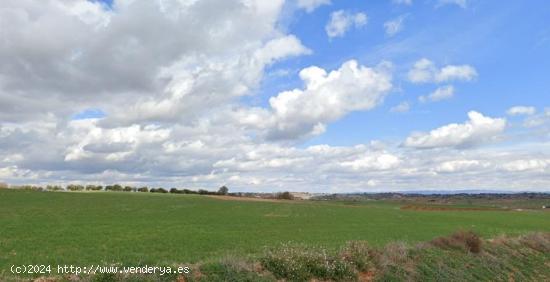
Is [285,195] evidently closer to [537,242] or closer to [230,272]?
[537,242]

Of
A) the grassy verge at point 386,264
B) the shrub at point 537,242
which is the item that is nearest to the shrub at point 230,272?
the grassy verge at point 386,264

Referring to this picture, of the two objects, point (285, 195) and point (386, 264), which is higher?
point (285, 195)

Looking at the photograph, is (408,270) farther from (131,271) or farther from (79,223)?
(79,223)

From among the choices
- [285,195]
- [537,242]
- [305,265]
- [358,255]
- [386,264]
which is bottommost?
[537,242]

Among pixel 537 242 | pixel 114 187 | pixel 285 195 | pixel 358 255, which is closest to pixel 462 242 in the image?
pixel 358 255

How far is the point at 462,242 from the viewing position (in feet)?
90.8

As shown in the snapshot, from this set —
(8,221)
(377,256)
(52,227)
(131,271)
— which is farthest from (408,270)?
(8,221)

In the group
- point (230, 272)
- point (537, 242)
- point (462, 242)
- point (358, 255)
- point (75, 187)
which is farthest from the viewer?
point (75, 187)

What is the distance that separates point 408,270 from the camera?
21.0m

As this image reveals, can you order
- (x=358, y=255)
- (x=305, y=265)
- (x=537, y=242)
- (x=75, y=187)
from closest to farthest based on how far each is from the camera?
(x=305, y=265), (x=358, y=255), (x=537, y=242), (x=75, y=187)

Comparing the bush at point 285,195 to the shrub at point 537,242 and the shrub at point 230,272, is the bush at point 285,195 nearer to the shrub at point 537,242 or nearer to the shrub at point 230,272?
the shrub at point 537,242

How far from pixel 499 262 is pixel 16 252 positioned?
25511 millimetres

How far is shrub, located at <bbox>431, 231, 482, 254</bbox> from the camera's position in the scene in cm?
2741

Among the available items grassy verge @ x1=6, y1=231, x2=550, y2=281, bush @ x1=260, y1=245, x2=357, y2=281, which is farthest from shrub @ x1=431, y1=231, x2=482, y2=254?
bush @ x1=260, y1=245, x2=357, y2=281
